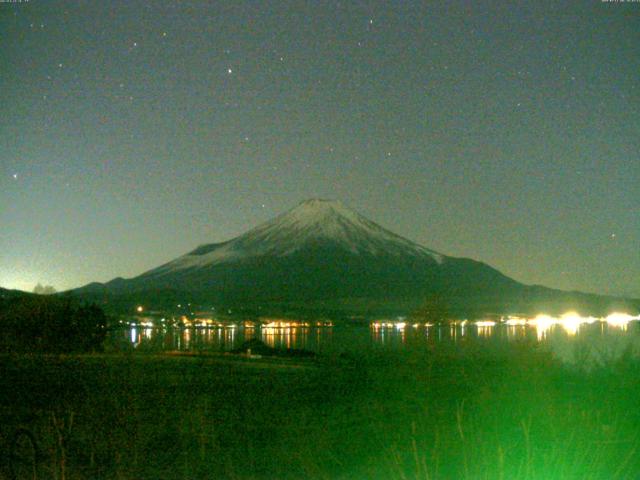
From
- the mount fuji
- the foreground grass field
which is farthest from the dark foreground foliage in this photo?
the mount fuji

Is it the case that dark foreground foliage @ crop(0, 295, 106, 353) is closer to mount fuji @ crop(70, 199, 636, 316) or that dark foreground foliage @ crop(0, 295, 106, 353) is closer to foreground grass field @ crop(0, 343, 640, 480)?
foreground grass field @ crop(0, 343, 640, 480)

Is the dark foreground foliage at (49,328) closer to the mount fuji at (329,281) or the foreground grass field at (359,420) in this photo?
the foreground grass field at (359,420)

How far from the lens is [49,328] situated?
33.3 metres

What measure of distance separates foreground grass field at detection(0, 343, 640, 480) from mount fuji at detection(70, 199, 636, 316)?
98.0 metres

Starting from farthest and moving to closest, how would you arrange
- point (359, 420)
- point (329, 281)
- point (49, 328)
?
1. point (329, 281)
2. point (49, 328)
3. point (359, 420)

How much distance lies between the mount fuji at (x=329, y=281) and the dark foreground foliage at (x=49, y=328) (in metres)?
81.7

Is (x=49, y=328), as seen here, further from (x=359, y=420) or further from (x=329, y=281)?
(x=329, y=281)

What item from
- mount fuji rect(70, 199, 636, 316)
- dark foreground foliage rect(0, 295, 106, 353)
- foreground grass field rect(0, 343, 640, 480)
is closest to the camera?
foreground grass field rect(0, 343, 640, 480)

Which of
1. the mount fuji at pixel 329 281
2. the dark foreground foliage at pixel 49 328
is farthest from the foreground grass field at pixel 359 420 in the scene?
→ the mount fuji at pixel 329 281

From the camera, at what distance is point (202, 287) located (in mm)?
147875

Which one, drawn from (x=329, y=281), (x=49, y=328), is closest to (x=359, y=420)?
(x=49, y=328)

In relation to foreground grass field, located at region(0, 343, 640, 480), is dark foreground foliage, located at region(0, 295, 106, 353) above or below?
above

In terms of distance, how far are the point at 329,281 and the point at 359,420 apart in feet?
Answer: 458

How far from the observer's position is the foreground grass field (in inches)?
363
